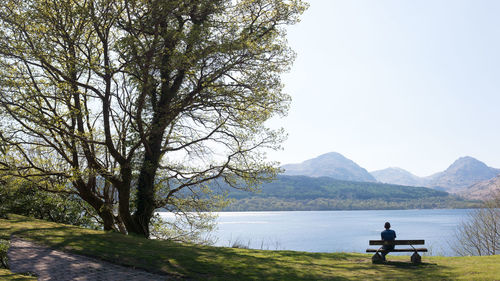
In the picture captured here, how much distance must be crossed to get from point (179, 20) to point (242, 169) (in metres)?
7.67

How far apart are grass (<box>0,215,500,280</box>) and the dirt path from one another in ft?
1.58

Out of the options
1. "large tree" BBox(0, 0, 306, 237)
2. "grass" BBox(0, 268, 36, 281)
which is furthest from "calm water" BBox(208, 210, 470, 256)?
"grass" BBox(0, 268, 36, 281)

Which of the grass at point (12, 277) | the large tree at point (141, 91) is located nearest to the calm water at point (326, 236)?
the large tree at point (141, 91)

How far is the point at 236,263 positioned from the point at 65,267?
15.4 ft

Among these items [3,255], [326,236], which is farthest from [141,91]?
[326,236]

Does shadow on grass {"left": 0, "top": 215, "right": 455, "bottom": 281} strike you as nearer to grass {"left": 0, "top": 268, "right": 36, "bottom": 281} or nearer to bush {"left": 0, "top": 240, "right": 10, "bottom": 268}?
bush {"left": 0, "top": 240, "right": 10, "bottom": 268}

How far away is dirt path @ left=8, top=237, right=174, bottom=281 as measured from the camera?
29.3 feet

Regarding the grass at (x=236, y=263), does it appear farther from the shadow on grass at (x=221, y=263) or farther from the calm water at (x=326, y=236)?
the calm water at (x=326, y=236)

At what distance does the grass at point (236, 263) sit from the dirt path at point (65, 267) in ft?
1.58

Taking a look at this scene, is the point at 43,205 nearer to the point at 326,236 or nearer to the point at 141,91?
the point at 141,91

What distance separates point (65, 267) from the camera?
9570mm

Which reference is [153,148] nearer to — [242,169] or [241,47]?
[242,169]

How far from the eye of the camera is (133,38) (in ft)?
47.2

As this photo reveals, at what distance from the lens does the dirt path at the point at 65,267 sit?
29.3ft
